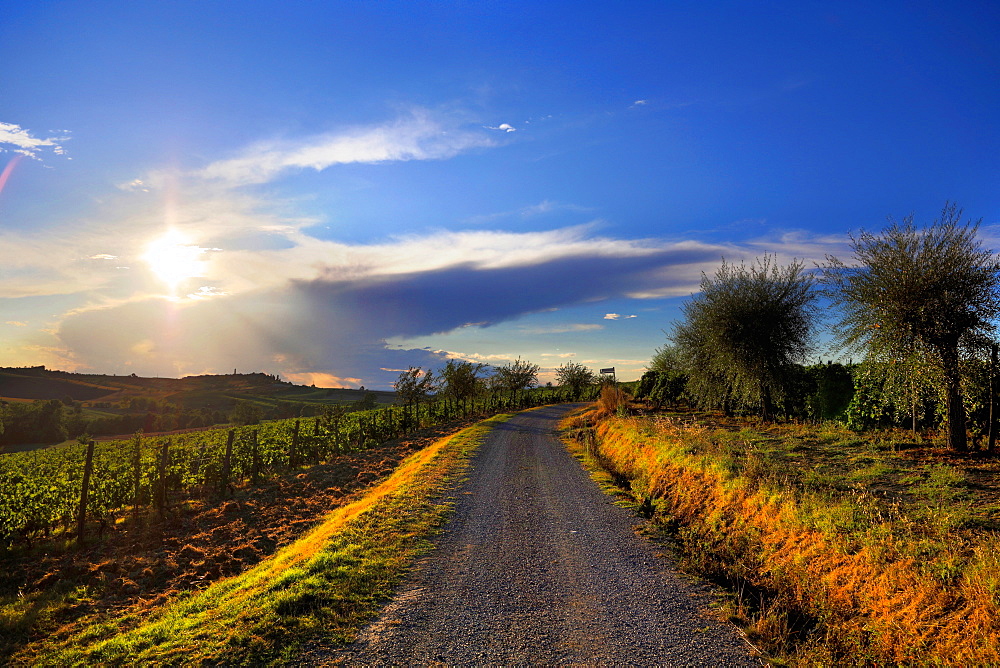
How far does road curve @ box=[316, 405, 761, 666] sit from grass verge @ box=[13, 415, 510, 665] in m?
0.50

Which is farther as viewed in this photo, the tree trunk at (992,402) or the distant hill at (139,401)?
the distant hill at (139,401)

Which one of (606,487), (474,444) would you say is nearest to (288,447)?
(474,444)

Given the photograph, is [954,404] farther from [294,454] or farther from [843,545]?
[294,454]

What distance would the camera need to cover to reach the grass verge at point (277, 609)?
6004 mm

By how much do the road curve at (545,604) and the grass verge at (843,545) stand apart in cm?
74

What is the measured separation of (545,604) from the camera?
6676 mm

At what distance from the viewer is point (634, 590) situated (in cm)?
711

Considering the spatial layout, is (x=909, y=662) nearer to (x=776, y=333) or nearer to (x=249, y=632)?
(x=249, y=632)

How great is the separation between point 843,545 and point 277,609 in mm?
8274

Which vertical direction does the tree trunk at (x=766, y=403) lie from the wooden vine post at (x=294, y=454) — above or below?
above

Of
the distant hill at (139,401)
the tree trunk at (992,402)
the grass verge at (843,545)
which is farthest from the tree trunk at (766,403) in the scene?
the distant hill at (139,401)

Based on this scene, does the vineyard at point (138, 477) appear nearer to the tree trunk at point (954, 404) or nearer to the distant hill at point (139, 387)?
the tree trunk at point (954, 404)

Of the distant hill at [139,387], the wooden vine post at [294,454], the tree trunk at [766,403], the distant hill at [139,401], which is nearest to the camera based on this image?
the tree trunk at [766,403]

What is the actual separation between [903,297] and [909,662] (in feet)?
36.3
